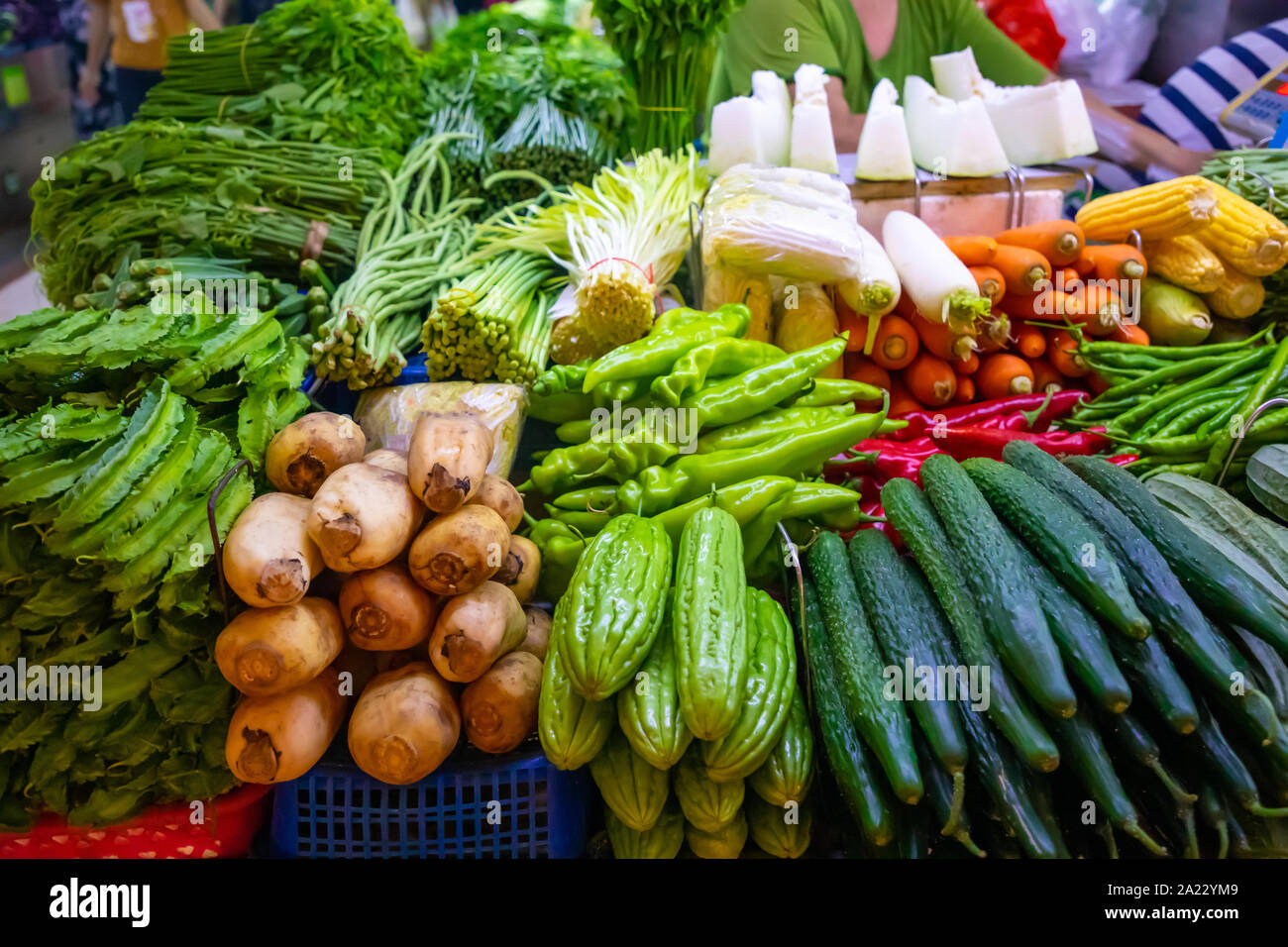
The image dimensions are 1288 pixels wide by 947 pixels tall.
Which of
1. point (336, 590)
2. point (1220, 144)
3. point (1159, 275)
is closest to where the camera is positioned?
point (336, 590)

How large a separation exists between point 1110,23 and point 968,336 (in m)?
4.99

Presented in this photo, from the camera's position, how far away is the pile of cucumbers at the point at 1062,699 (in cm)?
157

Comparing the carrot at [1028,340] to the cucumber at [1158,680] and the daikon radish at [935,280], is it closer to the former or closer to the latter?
the daikon radish at [935,280]

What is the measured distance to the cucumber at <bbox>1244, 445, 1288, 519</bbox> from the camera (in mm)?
2156

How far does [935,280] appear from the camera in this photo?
264 centimetres

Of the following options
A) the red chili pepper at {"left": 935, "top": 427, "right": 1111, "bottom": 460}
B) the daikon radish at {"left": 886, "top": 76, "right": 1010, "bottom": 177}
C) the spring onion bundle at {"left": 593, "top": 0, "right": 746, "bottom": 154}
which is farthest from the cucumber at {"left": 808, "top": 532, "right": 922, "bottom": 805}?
the spring onion bundle at {"left": 593, "top": 0, "right": 746, "bottom": 154}

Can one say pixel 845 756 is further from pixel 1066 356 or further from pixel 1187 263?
Answer: pixel 1187 263

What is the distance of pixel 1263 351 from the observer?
Result: 2662 mm

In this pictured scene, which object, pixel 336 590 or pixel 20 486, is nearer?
pixel 20 486

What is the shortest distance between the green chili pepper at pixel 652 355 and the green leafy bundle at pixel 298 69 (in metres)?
2.15

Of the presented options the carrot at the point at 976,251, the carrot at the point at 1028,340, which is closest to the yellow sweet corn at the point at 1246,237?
the carrot at the point at 1028,340

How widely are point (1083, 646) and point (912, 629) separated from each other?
0.33 metres
